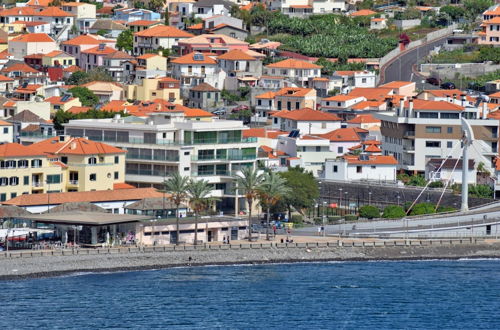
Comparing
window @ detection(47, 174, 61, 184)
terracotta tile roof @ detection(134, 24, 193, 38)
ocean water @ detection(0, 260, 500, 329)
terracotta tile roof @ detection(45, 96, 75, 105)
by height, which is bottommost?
ocean water @ detection(0, 260, 500, 329)

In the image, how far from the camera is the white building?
A: 115750 millimetres

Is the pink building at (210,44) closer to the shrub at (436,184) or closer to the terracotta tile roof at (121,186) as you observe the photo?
the shrub at (436,184)

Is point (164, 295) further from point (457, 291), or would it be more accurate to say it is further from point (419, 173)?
point (419, 173)

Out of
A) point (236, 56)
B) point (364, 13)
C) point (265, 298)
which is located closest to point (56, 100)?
point (236, 56)

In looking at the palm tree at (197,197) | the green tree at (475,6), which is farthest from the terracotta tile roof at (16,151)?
the green tree at (475,6)

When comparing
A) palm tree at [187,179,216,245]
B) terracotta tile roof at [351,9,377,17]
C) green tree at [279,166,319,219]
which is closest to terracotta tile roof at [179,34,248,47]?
terracotta tile roof at [351,9,377,17]

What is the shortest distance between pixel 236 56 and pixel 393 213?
44.7 meters

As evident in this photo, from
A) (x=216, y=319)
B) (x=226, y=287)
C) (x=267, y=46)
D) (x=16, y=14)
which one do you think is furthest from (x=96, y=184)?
(x=16, y=14)

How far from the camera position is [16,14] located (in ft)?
558

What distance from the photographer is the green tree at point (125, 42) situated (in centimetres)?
15725

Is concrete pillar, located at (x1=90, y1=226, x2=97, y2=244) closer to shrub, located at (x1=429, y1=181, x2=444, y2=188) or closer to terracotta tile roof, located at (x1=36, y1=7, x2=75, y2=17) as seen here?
shrub, located at (x1=429, y1=181, x2=444, y2=188)

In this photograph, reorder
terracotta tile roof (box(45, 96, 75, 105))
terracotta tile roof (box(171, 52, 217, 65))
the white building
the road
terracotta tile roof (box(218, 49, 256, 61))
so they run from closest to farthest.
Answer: the white building → terracotta tile roof (box(45, 96, 75, 105)) → terracotta tile roof (box(171, 52, 217, 65)) → the road → terracotta tile roof (box(218, 49, 256, 61))

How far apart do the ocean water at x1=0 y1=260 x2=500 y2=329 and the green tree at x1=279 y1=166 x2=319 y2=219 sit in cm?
895

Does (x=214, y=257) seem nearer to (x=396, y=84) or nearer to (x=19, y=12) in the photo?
(x=396, y=84)
